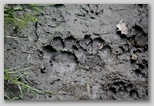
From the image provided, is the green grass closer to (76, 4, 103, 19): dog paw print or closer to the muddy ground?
the muddy ground

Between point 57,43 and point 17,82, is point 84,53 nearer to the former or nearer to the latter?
point 57,43

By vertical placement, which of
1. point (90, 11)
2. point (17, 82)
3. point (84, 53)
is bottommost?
point (17, 82)

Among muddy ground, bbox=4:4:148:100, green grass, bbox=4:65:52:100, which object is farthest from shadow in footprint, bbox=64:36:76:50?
green grass, bbox=4:65:52:100

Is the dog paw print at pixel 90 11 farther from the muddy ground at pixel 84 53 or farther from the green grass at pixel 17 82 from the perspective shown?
the green grass at pixel 17 82

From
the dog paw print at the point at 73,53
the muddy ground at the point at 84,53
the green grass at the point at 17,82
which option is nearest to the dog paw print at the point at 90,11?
the muddy ground at the point at 84,53

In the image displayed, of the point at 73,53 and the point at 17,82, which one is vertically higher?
the point at 73,53

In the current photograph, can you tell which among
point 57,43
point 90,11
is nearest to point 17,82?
point 57,43

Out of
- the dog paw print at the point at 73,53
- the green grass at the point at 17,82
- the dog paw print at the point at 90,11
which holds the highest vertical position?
the dog paw print at the point at 90,11

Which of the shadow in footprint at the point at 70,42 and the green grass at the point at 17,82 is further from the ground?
the shadow in footprint at the point at 70,42

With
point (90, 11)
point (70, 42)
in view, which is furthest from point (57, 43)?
point (90, 11)
